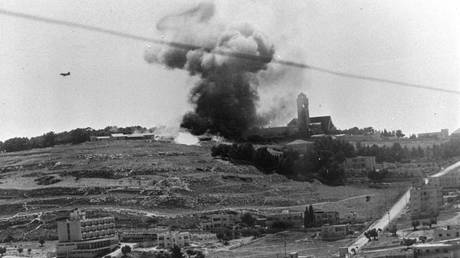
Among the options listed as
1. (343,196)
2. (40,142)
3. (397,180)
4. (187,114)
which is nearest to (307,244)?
(343,196)

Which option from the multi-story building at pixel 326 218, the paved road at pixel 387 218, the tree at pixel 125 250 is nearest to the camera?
the tree at pixel 125 250

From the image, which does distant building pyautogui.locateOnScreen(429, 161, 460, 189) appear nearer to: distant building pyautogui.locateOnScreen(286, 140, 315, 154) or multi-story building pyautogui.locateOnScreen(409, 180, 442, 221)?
multi-story building pyautogui.locateOnScreen(409, 180, 442, 221)

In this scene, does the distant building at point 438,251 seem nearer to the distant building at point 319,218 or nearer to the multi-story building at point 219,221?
the distant building at point 319,218

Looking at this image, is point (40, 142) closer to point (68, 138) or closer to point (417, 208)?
point (68, 138)

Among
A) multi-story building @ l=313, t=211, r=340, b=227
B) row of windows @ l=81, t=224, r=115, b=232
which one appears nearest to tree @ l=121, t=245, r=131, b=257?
row of windows @ l=81, t=224, r=115, b=232

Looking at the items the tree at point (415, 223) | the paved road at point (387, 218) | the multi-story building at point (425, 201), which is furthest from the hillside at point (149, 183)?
the tree at point (415, 223)
